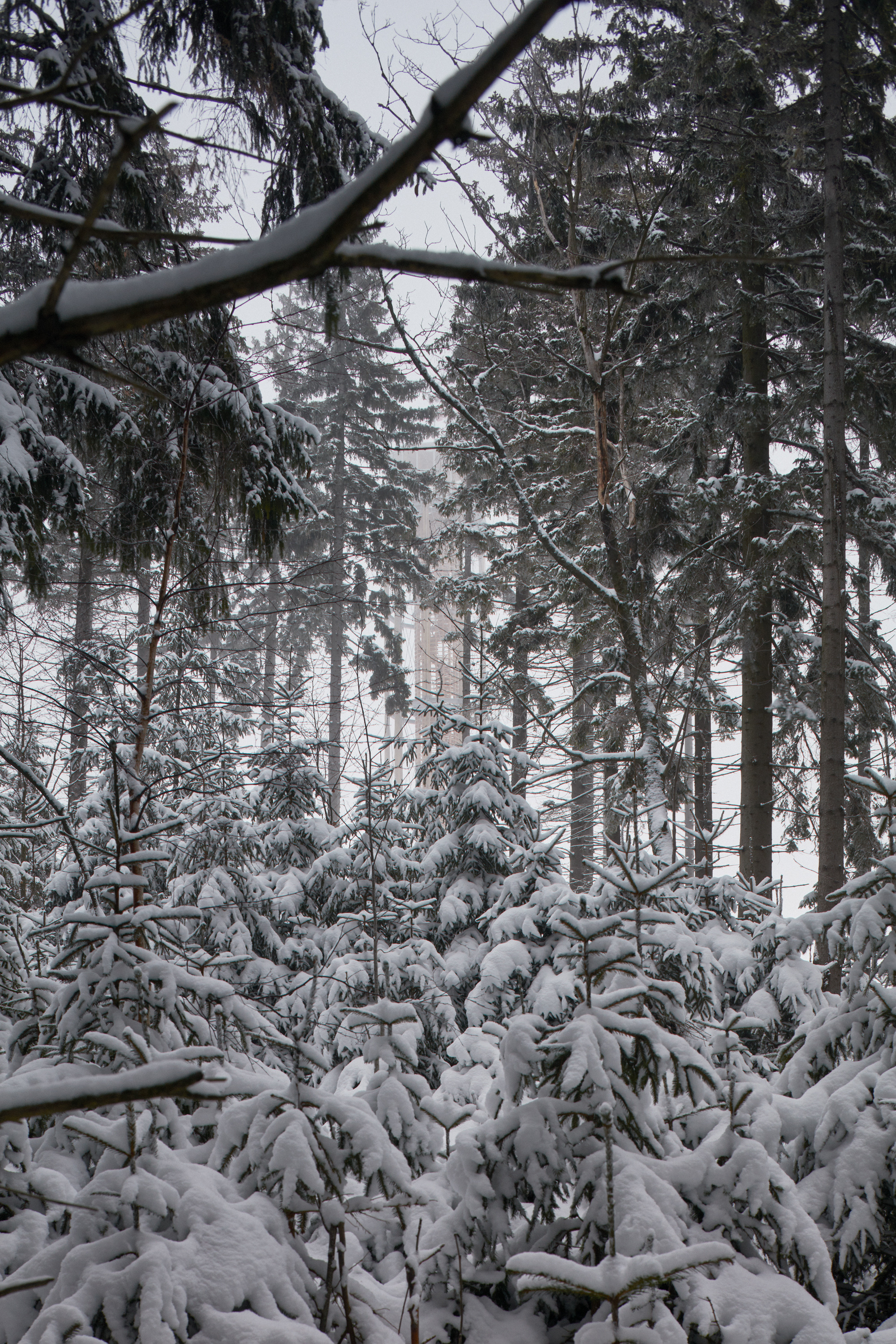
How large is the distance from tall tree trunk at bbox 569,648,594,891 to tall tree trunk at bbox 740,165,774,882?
196 centimetres

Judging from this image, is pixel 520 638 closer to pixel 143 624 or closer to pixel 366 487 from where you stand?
pixel 143 624

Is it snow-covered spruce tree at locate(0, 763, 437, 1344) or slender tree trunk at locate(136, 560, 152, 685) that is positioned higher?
slender tree trunk at locate(136, 560, 152, 685)

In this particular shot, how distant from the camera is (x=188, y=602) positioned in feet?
15.4

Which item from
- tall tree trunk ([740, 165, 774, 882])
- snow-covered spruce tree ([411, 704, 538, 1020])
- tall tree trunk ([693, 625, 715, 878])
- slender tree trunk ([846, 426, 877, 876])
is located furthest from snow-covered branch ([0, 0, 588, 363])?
slender tree trunk ([846, 426, 877, 876])

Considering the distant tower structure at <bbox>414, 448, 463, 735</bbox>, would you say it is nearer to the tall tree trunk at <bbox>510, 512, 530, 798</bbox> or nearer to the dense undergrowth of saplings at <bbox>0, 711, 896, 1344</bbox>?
the tall tree trunk at <bbox>510, 512, 530, 798</bbox>

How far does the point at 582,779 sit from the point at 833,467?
7.23m

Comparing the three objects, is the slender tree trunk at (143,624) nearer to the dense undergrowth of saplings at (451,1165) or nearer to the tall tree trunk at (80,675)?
the tall tree trunk at (80,675)

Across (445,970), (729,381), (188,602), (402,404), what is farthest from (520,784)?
(402,404)

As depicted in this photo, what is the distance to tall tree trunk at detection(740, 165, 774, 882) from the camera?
938 cm

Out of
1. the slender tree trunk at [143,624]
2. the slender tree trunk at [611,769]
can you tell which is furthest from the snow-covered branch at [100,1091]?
the slender tree trunk at [611,769]

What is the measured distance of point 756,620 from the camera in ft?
31.6

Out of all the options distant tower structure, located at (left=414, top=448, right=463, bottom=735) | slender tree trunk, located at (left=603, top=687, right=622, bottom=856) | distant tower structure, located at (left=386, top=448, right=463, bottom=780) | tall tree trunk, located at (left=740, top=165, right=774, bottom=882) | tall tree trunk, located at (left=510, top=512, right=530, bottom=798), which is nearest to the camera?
tall tree trunk, located at (left=740, top=165, right=774, bottom=882)

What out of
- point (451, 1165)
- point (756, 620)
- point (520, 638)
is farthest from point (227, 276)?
point (520, 638)

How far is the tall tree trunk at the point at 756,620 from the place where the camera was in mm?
9375
